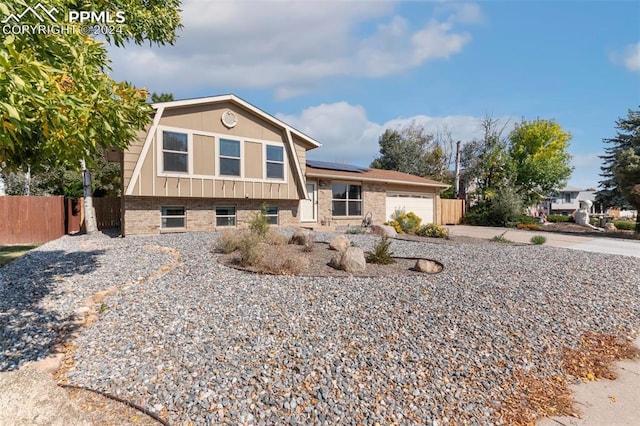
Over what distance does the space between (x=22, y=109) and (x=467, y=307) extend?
17.3 ft

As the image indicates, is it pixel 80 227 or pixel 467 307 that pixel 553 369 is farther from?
pixel 80 227

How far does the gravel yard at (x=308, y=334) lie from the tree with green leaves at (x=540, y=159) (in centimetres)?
1982

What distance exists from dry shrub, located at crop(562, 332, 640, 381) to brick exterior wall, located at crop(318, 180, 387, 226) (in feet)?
38.9

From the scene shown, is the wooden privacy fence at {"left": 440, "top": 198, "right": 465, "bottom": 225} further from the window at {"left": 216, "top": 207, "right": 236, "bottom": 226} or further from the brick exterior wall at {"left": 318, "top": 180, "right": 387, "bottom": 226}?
the window at {"left": 216, "top": 207, "right": 236, "bottom": 226}

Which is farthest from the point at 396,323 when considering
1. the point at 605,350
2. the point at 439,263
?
the point at 439,263

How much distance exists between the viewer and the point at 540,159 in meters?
24.2

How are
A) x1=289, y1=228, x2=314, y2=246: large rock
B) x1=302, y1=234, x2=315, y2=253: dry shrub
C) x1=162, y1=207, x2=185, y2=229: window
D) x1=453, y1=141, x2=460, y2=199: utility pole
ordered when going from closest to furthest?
x1=302, y1=234, x2=315, y2=253: dry shrub → x1=289, y1=228, x2=314, y2=246: large rock → x1=162, y1=207, x2=185, y2=229: window → x1=453, y1=141, x2=460, y2=199: utility pole

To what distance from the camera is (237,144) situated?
1254 cm

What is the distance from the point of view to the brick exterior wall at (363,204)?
1555cm

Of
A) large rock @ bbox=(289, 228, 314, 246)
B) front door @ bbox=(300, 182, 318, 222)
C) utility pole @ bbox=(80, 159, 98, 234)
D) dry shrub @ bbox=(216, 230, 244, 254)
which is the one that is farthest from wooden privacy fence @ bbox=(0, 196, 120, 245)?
large rock @ bbox=(289, 228, 314, 246)

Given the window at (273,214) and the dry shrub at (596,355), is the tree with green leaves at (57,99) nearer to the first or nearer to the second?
the dry shrub at (596,355)

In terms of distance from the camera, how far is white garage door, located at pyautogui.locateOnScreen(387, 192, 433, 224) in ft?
60.5

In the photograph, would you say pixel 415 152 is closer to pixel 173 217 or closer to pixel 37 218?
pixel 173 217

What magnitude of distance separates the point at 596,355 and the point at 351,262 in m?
3.87
